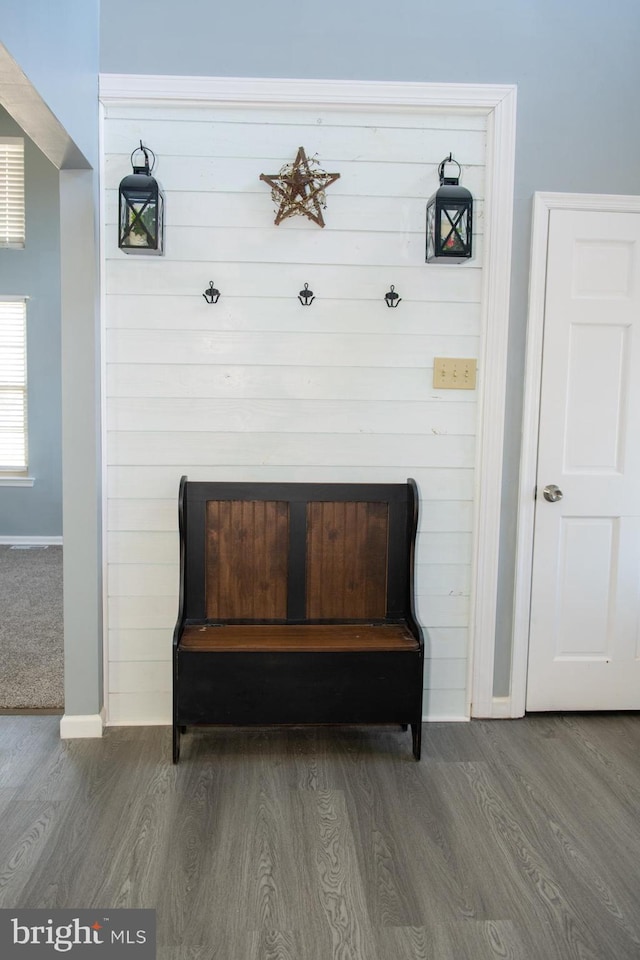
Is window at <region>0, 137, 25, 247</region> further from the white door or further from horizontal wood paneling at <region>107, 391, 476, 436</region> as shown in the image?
the white door

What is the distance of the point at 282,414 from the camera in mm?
2795

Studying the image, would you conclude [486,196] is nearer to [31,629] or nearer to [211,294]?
[211,294]

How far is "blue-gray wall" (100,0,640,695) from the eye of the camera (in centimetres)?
264

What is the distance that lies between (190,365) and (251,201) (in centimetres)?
65

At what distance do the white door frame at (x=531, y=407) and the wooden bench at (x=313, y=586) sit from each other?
0.48 meters

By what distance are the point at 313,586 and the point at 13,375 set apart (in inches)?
163

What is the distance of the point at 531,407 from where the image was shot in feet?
9.30

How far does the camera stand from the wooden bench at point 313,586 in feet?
8.38

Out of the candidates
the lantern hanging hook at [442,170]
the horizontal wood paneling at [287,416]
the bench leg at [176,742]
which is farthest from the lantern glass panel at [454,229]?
the bench leg at [176,742]

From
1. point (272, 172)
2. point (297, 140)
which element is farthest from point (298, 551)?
point (297, 140)

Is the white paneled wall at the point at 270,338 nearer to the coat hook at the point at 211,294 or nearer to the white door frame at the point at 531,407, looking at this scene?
the coat hook at the point at 211,294

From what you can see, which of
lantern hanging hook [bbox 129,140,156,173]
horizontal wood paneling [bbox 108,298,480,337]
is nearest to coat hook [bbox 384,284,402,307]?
horizontal wood paneling [bbox 108,298,480,337]

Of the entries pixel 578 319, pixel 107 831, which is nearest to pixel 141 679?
pixel 107 831

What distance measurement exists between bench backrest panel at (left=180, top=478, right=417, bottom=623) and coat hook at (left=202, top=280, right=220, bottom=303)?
69 cm
